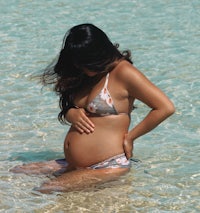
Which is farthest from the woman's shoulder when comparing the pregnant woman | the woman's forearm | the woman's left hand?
the woman's left hand

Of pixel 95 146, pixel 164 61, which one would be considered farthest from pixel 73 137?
pixel 164 61

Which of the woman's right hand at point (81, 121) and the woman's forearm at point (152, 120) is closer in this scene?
the woman's forearm at point (152, 120)

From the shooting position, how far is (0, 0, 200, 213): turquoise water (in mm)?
4363

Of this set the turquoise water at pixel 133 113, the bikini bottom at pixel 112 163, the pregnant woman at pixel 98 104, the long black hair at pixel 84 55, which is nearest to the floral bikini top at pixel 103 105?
the pregnant woman at pixel 98 104

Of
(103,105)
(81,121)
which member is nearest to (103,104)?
(103,105)

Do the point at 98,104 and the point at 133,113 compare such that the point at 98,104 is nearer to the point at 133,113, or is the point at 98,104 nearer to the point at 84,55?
Answer: the point at 84,55

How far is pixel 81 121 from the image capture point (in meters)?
4.42

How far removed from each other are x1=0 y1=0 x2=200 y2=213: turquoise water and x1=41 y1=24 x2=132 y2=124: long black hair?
2.64 feet

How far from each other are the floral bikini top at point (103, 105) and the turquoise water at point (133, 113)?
52cm

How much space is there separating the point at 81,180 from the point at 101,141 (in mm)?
306

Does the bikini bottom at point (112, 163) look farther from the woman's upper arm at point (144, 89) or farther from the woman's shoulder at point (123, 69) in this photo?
the woman's shoulder at point (123, 69)

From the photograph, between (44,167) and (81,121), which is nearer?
(81,121)

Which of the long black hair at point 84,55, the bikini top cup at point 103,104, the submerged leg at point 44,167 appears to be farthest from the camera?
the submerged leg at point 44,167

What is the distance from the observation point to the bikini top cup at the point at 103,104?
4.34 meters
